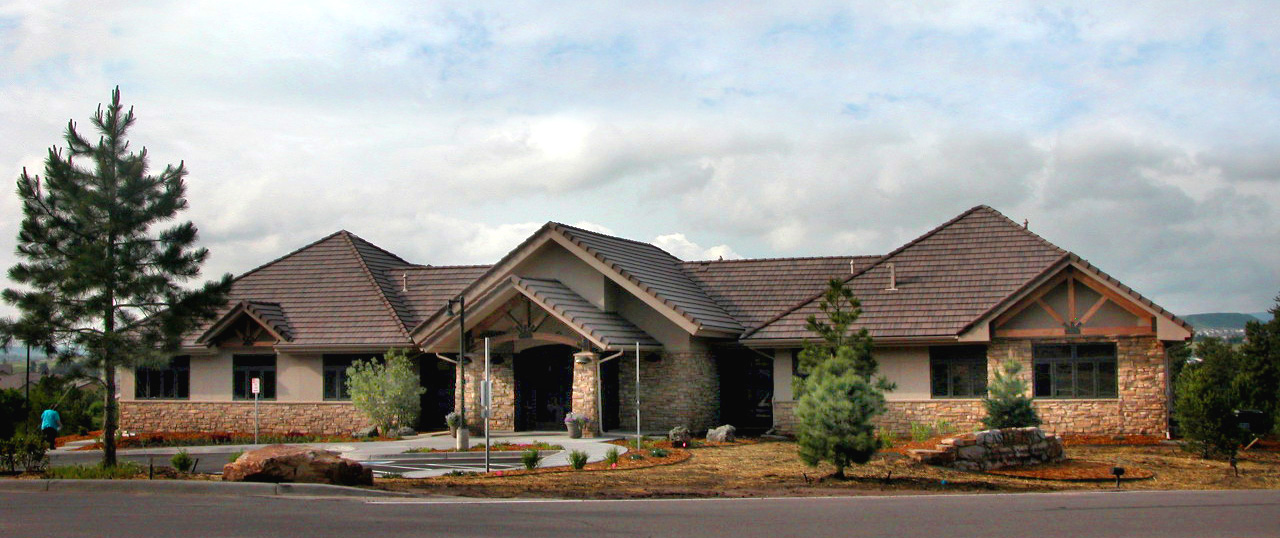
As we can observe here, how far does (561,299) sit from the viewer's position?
28.9m

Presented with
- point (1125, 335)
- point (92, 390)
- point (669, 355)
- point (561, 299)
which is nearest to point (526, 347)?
point (561, 299)

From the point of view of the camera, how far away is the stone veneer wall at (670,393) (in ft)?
95.8

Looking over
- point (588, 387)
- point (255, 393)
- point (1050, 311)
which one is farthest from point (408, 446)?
point (1050, 311)

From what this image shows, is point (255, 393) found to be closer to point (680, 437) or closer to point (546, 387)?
point (546, 387)

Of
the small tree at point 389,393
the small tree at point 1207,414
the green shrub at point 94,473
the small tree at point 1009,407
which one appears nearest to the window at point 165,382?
the small tree at point 389,393

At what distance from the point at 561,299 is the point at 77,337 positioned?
1213 centimetres

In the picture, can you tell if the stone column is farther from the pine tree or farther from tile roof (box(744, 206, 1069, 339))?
the pine tree

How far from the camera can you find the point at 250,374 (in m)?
33.5

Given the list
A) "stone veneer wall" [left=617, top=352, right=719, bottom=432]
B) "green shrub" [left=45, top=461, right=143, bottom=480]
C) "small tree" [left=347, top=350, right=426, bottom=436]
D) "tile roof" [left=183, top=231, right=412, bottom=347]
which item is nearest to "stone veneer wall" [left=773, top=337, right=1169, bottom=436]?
"stone veneer wall" [left=617, top=352, right=719, bottom=432]

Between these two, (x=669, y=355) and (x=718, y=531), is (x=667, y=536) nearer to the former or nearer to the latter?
(x=718, y=531)

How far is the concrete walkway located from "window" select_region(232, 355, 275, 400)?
4.33m

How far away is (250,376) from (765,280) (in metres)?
14.7

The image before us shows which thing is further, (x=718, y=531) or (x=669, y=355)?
(x=669, y=355)

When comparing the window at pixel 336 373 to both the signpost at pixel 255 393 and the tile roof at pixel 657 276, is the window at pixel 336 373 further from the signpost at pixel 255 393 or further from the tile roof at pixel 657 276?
the tile roof at pixel 657 276
